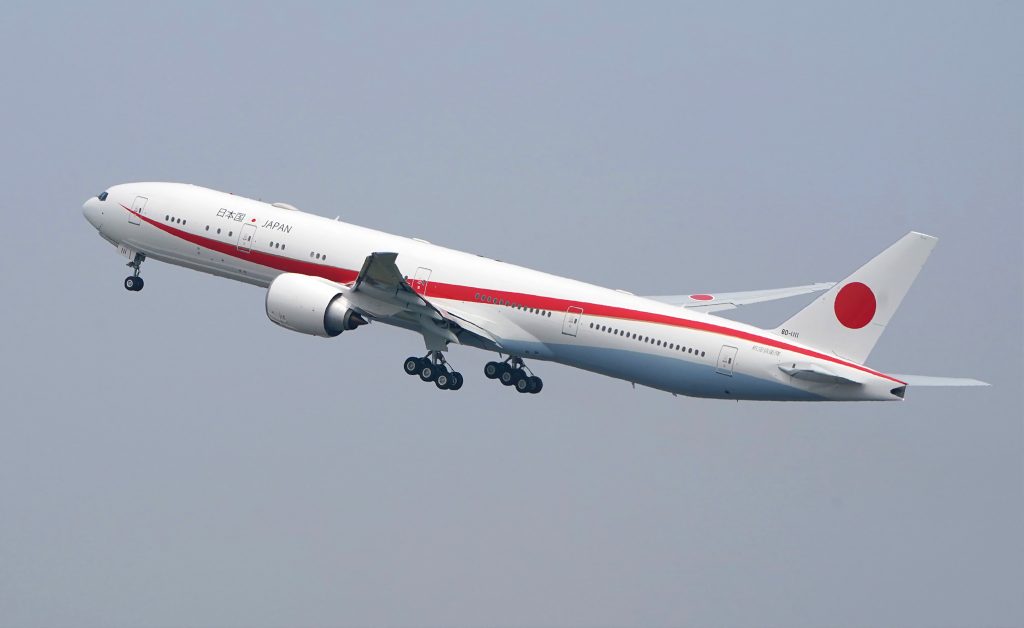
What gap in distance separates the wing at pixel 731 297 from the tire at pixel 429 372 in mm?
10398

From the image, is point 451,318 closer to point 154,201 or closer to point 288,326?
point 288,326

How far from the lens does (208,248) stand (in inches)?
2574

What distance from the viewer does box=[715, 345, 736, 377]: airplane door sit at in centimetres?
5788

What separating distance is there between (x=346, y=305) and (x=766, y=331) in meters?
15.2

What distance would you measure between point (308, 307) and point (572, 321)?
958 cm

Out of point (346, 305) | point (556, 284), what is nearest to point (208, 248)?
point (346, 305)

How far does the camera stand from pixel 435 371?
6309 centimetres

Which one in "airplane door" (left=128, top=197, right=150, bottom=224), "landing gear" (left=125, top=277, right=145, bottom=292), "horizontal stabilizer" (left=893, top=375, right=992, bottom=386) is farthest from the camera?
"landing gear" (left=125, top=277, right=145, bottom=292)

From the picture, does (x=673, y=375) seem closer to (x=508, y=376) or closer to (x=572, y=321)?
(x=572, y=321)

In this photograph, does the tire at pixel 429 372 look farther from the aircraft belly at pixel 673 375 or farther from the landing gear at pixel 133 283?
the landing gear at pixel 133 283

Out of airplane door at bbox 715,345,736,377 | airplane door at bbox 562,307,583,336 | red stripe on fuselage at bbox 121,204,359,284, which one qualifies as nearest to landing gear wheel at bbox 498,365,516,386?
airplane door at bbox 562,307,583,336

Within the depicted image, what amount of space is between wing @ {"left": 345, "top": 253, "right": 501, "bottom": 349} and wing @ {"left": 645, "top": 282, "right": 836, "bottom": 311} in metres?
9.67

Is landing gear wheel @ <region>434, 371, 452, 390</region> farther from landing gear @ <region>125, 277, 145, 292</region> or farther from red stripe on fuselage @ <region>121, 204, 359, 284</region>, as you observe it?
landing gear @ <region>125, 277, 145, 292</region>

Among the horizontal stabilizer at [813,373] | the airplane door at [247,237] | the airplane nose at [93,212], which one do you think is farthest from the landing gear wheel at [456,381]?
the airplane nose at [93,212]
